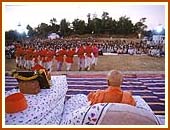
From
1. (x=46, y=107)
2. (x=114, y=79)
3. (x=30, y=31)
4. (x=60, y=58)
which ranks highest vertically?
(x=30, y=31)

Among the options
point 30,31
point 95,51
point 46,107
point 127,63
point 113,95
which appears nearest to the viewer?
point 113,95

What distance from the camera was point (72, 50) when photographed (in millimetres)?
3328

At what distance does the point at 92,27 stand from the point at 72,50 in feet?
1.22

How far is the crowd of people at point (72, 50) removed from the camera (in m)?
3.07

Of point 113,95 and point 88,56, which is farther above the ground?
point 88,56

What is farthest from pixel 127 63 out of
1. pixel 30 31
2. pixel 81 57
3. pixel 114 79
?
pixel 30 31

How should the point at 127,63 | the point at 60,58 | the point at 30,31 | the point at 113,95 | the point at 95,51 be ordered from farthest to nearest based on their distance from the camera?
the point at 60,58
the point at 95,51
the point at 127,63
the point at 30,31
the point at 113,95

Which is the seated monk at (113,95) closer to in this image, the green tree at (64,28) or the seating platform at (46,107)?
the seating platform at (46,107)

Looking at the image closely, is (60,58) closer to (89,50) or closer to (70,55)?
(70,55)

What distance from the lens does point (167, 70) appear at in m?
2.53

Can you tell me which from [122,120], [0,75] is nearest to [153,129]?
[122,120]

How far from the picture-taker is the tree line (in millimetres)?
2955

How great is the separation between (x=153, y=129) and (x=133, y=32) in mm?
1028

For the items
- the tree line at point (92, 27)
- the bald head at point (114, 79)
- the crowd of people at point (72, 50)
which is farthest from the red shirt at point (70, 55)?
the bald head at point (114, 79)
